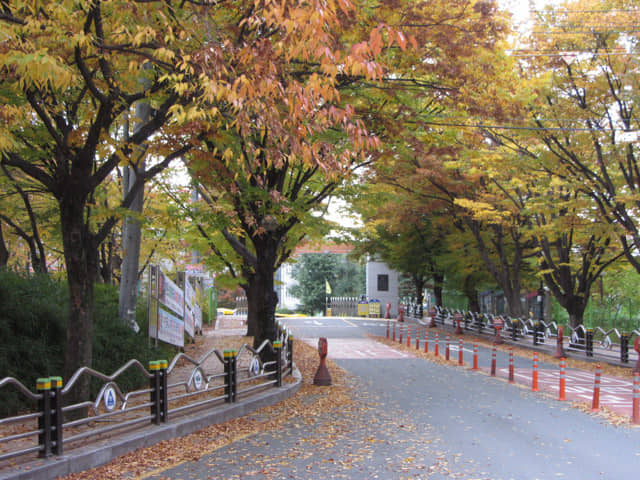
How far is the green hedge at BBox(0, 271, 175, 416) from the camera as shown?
1012cm

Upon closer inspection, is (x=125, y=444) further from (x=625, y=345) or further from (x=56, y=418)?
(x=625, y=345)

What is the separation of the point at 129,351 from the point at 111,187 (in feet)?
37.9

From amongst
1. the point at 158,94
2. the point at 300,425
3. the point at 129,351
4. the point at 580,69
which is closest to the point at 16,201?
the point at 129,351

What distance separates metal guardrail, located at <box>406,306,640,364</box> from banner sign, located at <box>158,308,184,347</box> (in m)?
13.3

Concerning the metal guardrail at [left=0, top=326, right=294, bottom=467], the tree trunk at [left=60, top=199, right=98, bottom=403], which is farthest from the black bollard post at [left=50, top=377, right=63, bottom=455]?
the tree trunk at [left=60, top=199, right=98, bottom=403]

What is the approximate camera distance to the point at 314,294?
191ft

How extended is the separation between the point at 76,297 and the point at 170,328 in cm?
808

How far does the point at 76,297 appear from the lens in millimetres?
8703

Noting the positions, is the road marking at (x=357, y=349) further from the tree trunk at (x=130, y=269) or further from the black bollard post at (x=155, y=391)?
the black bollard post at (x=155, y=391)

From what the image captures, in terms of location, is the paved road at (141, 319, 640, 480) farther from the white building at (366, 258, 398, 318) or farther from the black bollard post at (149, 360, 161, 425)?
the white building at (366, 258, 398, 318)

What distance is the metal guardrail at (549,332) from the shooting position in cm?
2183

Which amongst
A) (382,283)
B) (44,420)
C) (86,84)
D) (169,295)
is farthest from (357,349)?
(382,283)

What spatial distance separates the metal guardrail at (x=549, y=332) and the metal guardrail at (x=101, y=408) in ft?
41.2

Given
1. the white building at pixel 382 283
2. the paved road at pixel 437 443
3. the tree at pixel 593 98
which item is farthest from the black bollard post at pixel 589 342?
the white building at pixel 382 283
